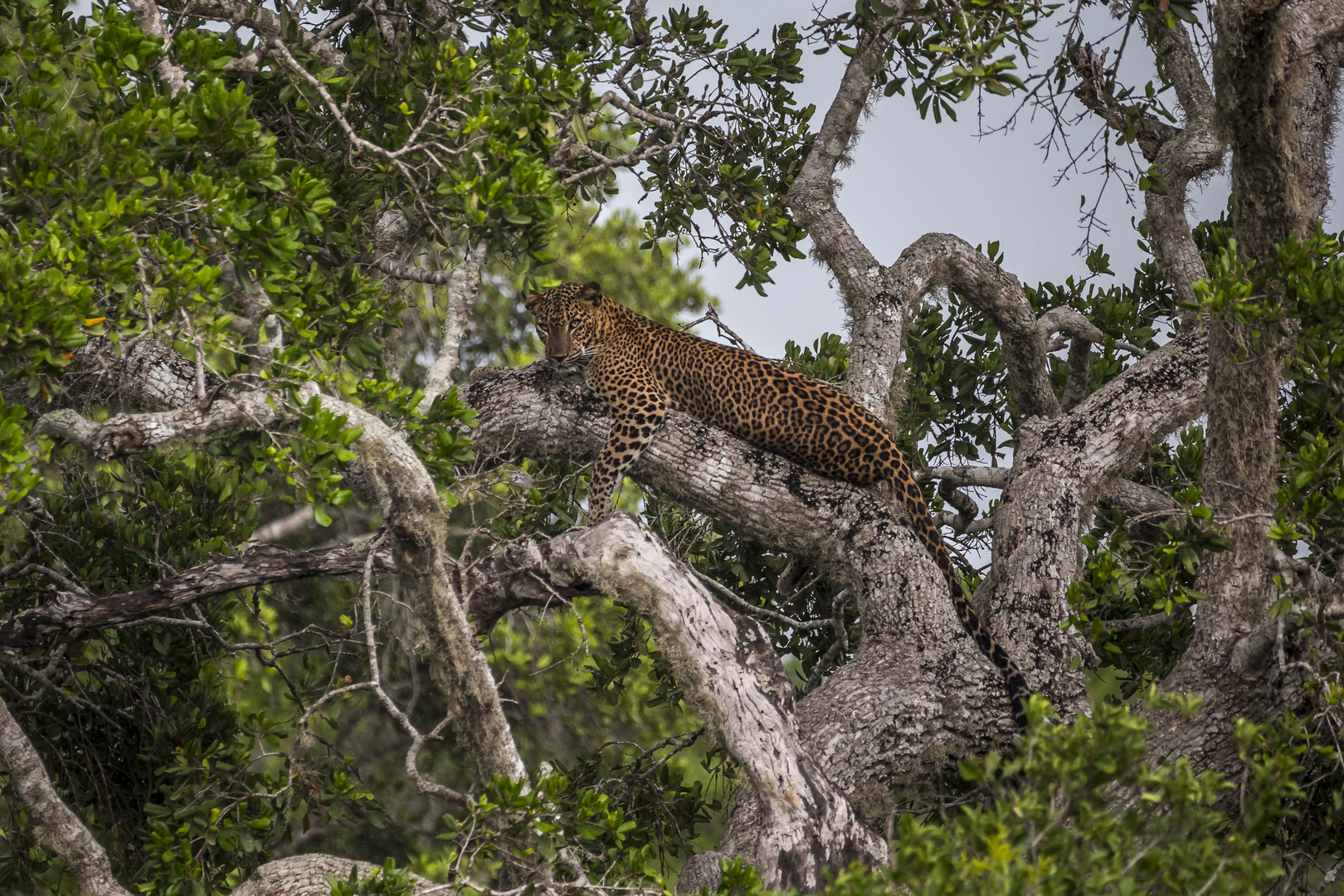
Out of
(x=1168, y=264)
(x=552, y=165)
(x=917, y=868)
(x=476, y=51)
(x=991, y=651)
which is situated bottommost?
(x=917, y=868)

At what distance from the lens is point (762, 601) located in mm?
7406

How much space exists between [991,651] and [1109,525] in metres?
0.85

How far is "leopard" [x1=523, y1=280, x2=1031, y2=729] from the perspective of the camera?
588 cm

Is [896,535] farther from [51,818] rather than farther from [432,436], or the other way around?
[51,818]

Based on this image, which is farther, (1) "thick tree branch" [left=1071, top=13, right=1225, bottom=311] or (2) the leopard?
(1) "thick tree branch" [left=1071, top=13, right=1225, bottom=311]

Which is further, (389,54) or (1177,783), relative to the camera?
(389,54)

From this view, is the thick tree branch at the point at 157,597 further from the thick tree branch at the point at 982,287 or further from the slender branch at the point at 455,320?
the thick tree branch at the point at 982,287

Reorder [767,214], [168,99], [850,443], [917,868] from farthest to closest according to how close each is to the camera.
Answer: [767,214]
[850,443]
[168,99]
[917,868]

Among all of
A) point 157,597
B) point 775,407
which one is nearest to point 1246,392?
point 775,407

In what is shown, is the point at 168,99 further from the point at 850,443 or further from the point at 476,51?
the point at 850,443

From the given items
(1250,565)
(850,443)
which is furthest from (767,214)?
(1250,565)

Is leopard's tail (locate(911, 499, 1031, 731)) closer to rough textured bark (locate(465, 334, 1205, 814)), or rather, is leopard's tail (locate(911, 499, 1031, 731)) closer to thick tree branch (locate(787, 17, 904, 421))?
rough textured bark (locate(465, 334, 1205, 814))

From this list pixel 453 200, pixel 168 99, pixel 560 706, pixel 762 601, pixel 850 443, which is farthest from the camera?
pixel 560 706

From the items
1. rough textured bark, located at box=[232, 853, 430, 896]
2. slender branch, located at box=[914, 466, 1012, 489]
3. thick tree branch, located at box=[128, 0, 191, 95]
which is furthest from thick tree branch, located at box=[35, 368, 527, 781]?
slender branch, located at box=[914, 466, 1012, 489]
